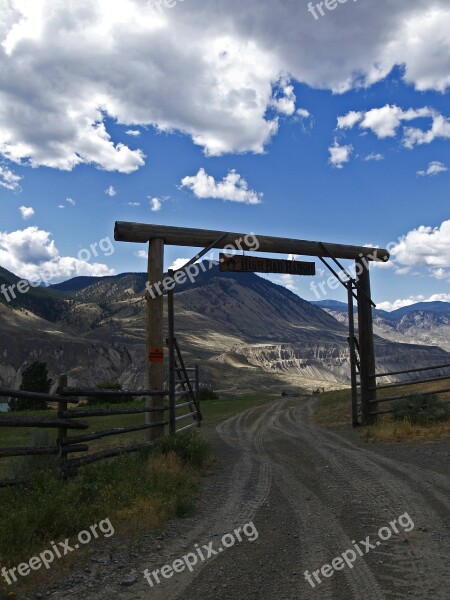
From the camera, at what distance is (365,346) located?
14.6 meters

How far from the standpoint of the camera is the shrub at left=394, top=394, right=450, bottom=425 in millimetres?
12695

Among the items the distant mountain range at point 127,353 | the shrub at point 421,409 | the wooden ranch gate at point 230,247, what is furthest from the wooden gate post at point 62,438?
the distant mountain range at point 127,353

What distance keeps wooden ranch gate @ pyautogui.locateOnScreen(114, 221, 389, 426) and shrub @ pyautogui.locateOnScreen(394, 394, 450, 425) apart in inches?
31.4

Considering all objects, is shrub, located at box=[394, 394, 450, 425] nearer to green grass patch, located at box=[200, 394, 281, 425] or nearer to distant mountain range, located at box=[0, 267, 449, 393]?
green grass patch, located at box=[200, 394, 281, 425]

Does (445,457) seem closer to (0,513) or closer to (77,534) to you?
(77,534)

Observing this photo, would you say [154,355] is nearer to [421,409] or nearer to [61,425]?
[61,425]

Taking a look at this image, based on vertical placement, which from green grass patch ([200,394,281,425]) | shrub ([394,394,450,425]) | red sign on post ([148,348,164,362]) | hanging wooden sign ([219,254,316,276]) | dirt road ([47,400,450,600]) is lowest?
green grass patch ([200,394,281,425])

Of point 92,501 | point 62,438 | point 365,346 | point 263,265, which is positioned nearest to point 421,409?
point 365,346

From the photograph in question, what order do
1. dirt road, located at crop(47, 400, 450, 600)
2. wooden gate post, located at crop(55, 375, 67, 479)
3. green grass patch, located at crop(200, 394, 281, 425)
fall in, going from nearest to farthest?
1. dirt road, located at crop(47, 400, 450, 600)
2. wooden gate post, located at crop(55, 375, 67, 479)
3. green grass patch, located at crop(200, 394, 281, 425)

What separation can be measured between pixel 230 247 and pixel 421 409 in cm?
672

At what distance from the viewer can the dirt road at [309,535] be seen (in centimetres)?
407

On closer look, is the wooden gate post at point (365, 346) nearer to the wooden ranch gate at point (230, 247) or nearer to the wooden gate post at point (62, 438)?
the wooden ranch gate at point (230, 247)

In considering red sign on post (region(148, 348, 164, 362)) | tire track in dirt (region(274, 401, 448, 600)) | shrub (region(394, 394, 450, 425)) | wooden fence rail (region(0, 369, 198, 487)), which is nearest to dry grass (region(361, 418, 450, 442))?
shrub (region(394, 394, 450, 425))

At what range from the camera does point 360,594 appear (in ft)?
12.7
